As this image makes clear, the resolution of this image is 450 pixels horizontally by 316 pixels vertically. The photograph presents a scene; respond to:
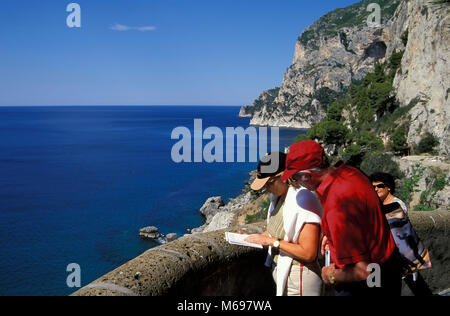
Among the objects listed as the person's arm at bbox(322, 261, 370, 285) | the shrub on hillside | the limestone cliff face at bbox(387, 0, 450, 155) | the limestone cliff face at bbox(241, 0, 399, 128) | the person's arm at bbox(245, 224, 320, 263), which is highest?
the limestone cliff face at bbox(241, 0, 399, 128)

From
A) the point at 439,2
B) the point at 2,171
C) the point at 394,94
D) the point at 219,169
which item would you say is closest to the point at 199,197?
the point at 219,169

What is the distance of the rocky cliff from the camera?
25.9 meters

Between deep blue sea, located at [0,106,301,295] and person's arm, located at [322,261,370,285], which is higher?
person's arm, located at [322,261,370,285]

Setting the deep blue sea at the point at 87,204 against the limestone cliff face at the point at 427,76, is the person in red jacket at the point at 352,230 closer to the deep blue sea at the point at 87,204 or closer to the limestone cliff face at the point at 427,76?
the limestone cliff face at the point at 427,76

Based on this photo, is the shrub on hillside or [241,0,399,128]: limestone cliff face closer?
the shrub on hillside

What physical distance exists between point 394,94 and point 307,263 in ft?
124

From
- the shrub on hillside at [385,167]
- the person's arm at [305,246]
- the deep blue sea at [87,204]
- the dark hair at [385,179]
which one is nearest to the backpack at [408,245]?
the dark hair at [385,179]

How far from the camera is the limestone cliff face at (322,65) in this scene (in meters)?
122

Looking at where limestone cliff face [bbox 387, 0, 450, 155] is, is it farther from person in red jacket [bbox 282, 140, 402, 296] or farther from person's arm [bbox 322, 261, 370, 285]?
person's arm [bbox 322, 261, 370, 285]

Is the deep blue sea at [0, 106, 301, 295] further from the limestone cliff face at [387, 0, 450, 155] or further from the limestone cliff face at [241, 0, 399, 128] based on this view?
the limestone cliff face at [241, 0, 399, 128]

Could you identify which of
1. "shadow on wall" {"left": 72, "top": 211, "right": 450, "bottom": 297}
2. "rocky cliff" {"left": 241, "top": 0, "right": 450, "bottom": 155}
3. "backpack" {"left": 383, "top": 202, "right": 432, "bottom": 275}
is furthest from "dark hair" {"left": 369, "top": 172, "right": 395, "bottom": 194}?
"rocky cliff" {"left": 241, "top": 0, "right": 450, "bottom": 155}

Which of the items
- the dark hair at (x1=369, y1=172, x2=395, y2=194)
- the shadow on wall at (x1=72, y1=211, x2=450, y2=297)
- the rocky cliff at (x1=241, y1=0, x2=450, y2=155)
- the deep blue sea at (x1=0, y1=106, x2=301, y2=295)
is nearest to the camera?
the shadow on wall at (x1=72, y1=211, x2=450, y2=297)

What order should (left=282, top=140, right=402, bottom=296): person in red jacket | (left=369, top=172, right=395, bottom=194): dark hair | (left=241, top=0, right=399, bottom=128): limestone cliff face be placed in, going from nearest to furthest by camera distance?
(left=282, top=140, right=402, bottom=296): person in red jacket → (left=369, top=172, right=395, bottom=194): dark hair → (left=241, top=0, right=399, bottom=128): limestone cliff face

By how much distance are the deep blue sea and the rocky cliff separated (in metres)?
23.7
